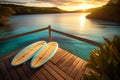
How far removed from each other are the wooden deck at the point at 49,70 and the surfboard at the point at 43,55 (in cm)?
15

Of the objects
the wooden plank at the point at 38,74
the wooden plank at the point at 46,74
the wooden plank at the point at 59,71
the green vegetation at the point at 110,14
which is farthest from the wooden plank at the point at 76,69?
the green vegetation at the point at 110,14

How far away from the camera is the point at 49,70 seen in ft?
10.6

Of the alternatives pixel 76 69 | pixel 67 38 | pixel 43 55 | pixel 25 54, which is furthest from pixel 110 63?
pixel 67 38

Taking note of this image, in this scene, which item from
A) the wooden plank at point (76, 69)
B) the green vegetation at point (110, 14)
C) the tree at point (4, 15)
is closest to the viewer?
the wooden plank at point (76, 69)

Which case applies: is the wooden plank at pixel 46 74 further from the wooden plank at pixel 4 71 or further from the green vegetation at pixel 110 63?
the green vegetation at pixel 110 63

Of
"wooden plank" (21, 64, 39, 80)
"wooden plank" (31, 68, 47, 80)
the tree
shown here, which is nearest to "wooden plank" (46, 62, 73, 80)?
"wooden plank" (31, 68, 47, 80)

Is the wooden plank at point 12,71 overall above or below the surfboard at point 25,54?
below

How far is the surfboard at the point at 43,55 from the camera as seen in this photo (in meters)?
3.48

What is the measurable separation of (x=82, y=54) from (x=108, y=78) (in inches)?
383

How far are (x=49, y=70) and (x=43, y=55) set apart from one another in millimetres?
945

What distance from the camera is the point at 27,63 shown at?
3635 mm

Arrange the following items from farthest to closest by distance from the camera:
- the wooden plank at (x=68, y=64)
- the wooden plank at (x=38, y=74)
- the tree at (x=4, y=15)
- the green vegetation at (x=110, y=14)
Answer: the green vegetation at (x=110, y=14) → the tree at (x=4, y=15) → the wooden plank at (x=68, y=64) → the wooden plank at (x=38, y=74)

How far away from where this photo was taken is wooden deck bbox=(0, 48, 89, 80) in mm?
2916

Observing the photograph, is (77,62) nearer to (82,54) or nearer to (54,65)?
(54,65)
